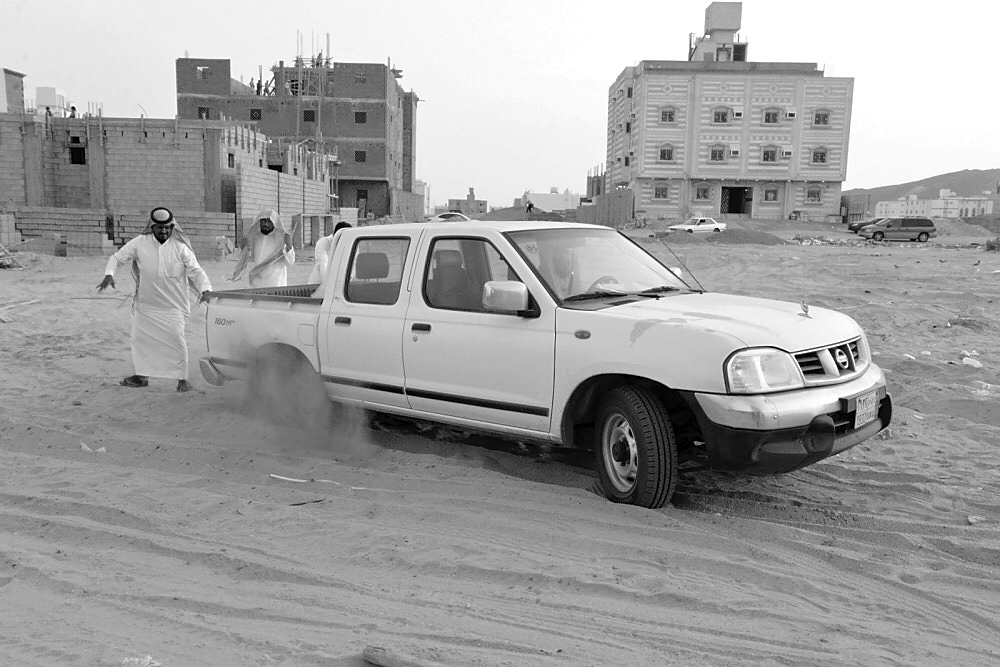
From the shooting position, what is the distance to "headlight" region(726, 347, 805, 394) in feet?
14.5

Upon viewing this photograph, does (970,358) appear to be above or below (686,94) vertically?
below

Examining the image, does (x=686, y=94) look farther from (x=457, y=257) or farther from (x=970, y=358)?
(x=457, y=257)

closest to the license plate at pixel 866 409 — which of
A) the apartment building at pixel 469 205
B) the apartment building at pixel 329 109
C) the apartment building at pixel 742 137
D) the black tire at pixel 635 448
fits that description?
the black tire at pixel 635 448

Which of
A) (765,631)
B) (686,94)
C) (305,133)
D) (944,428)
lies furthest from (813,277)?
(305,133)

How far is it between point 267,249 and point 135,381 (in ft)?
7.33

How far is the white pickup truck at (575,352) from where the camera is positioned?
14.7 ft

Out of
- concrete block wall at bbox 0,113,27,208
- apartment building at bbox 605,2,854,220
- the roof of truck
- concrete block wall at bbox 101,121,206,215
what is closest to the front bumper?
the roof of truck

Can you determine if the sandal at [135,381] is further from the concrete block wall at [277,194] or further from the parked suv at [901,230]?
the parked suv at [901,230]

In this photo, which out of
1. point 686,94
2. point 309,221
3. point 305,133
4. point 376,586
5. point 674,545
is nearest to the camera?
point 376,586

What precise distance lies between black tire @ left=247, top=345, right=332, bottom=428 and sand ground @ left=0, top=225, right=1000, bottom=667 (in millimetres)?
142

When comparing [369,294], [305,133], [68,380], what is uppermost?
[305,133]

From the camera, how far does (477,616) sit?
3.63m

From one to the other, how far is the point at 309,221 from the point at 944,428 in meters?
33.5

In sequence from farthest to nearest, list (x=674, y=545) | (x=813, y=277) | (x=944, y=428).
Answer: (x=813, y=277), (x=944, y=428), (x=674, y=545)
